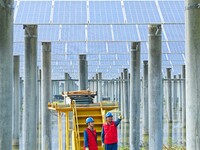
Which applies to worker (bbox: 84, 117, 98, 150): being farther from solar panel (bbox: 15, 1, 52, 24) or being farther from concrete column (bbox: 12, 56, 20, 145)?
concrete column (bbox: 12, 56, 20, 145)

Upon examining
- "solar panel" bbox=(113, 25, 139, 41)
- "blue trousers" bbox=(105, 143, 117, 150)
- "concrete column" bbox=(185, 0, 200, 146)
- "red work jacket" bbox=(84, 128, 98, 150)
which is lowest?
"blue trousers" bbox=(105, 143, 117, 150)

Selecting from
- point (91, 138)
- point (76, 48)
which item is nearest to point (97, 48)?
point (76, 48)

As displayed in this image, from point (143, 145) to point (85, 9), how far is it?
10438mm

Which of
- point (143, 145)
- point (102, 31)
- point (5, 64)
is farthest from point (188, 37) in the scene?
point (143, 145)

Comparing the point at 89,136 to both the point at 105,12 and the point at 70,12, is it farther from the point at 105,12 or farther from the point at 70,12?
the point at 70,12

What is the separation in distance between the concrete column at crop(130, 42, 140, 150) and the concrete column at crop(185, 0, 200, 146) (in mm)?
13234

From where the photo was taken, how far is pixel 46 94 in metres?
24.7

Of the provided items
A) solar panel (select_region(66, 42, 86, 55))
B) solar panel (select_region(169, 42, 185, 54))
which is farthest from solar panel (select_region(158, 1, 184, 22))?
solar panel (select_region(66, 42, 86, 55))

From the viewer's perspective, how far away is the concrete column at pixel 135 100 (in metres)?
24.9

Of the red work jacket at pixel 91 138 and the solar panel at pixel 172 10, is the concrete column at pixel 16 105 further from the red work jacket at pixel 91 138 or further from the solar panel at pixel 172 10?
the red work jacket at pixel 91 138

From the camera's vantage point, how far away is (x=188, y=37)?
1152cm

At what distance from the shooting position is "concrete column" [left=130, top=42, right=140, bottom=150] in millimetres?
24891

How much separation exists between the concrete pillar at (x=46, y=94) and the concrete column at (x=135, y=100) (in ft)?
12.5

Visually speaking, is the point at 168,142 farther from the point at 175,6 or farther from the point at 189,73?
the point at 189,73
